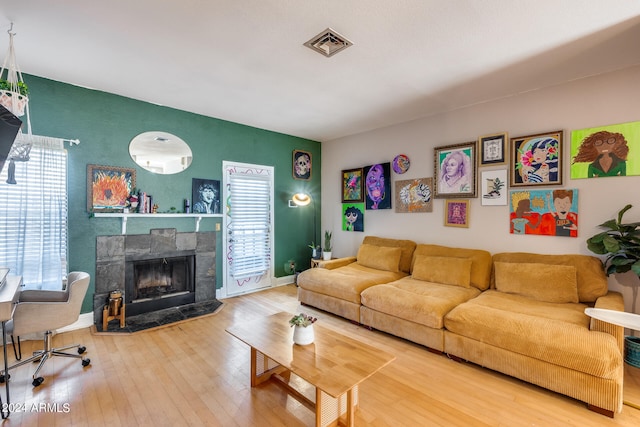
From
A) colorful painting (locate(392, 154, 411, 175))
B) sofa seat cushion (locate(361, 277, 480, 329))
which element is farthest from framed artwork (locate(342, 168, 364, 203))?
sofa seat cushion (locate(361, 277, 480, 329))

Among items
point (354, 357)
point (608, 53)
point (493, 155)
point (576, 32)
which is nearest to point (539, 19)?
point (576, 32)

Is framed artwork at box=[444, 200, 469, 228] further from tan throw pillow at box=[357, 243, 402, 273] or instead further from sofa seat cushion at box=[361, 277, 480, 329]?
sofa seat cushion at box=[361, 277, 480, 329]

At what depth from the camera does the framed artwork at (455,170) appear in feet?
12.3

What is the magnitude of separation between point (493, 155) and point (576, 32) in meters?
1.55

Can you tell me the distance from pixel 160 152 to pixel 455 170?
158 inches

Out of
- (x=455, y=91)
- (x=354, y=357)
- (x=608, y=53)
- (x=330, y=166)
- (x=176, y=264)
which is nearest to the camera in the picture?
(x=354, y=357)

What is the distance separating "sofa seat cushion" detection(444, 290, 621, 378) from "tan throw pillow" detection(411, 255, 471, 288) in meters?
0.41

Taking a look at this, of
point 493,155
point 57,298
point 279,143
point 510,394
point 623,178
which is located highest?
point 279,143

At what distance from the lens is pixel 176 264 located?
4121 mm

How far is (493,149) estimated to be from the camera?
11.8ft

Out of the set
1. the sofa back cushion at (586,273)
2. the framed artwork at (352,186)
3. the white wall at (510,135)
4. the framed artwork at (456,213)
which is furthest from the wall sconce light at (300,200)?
the sofa back cushion at (586,273)

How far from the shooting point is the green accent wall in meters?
3.19

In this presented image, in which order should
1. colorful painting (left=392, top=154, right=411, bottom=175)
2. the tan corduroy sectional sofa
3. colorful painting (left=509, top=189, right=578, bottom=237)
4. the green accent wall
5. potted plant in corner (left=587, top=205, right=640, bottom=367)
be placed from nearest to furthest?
the tan corduroy sectional sofa → potted plant in corner (left=587, top=205, right=640, bottom=367) → colorful painting (left=509, top=189, right=578, bottom=237) → the green accent wall → colorful painting (left=392, top=154, right=411, bottom=175)

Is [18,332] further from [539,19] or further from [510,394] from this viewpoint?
[539,19]
